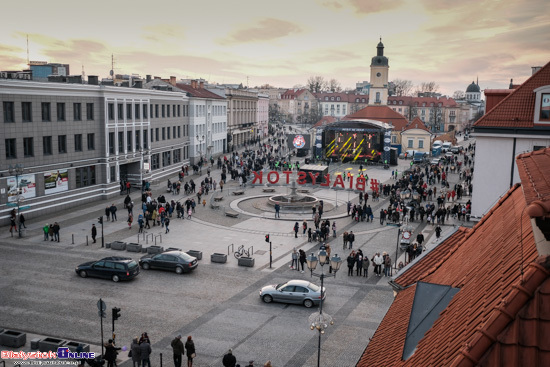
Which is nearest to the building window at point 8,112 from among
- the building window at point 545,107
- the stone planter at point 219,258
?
the stone planter at point 219,258

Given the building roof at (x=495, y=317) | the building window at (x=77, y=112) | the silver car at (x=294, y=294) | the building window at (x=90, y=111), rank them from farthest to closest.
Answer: the building window at (x=90, y=111) → the building window at (x=77, y=112) → the silver car at (x=294, y=294) → the building roof at (x=495, y=317)

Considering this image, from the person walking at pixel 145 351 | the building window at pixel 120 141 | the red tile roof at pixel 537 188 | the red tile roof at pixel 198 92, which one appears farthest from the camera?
the red tile roof at pixel 198 92

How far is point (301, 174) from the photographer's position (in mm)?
57219

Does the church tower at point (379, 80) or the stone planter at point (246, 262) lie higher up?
the church tower at point (379, 80)

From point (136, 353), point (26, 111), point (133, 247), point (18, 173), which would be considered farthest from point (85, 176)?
point (136, 353)

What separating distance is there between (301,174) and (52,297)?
36572mm

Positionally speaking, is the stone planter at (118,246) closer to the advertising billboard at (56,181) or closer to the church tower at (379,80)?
the advertising billboard at (56,181)

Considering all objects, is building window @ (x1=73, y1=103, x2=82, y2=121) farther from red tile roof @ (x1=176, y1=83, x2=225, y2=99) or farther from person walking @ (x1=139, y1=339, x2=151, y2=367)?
person walking @ (x1=139, y1=339, x2=151, y2=367)

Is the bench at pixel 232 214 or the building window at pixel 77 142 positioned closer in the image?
the bench at pixel 232 214

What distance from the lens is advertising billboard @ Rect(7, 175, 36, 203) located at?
37.1 metres

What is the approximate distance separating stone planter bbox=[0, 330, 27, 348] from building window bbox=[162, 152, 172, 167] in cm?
4448

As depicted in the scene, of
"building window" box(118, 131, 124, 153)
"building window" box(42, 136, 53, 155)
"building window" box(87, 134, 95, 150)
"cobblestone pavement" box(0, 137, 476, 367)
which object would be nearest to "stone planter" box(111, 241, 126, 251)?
"cobblestone pavement" box(0, 137, 476, 367)

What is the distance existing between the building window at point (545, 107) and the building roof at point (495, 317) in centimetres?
1724

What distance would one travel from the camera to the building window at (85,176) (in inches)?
1768
